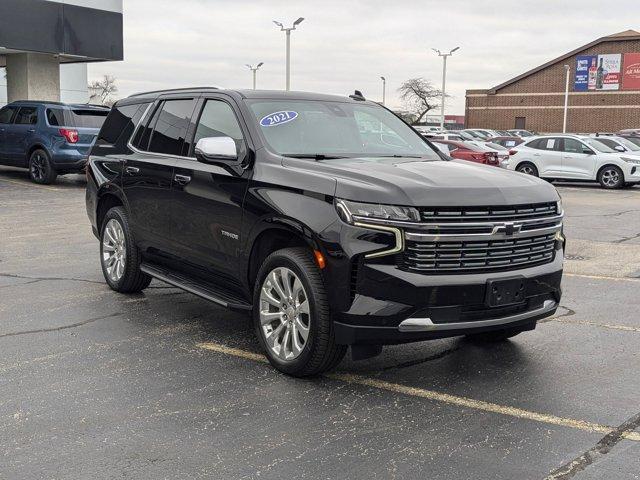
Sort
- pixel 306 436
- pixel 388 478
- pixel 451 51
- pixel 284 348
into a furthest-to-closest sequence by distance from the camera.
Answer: pixel 451 51
pixel 284 348
pixel 306 436
pixel 388 478

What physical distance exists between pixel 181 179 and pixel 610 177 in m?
19.2

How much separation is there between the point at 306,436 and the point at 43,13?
74.0 feet

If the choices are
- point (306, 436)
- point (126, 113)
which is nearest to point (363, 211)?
point (306, 436)

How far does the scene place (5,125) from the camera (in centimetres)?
1914

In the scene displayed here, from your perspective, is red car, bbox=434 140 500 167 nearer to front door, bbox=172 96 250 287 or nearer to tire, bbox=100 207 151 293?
tire, bbox=100 207 151 293

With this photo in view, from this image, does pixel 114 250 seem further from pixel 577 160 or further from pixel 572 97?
pixel 572 97

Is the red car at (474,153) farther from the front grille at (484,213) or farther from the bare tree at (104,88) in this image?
the bare tree at (104,88)

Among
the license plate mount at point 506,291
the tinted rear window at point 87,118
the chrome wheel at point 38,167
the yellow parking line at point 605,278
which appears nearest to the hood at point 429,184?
the license plate mount at point 506,291

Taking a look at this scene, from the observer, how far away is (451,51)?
197ft

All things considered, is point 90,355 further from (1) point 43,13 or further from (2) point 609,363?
(1) point 43,13

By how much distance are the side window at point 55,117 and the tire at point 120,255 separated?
1138 centimetres

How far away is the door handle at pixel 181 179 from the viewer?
597 centimetres

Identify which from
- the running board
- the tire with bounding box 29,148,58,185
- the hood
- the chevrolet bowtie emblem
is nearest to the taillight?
the tire with bounding box 29,148,58,185

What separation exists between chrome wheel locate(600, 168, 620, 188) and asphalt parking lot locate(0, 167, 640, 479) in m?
16.5
